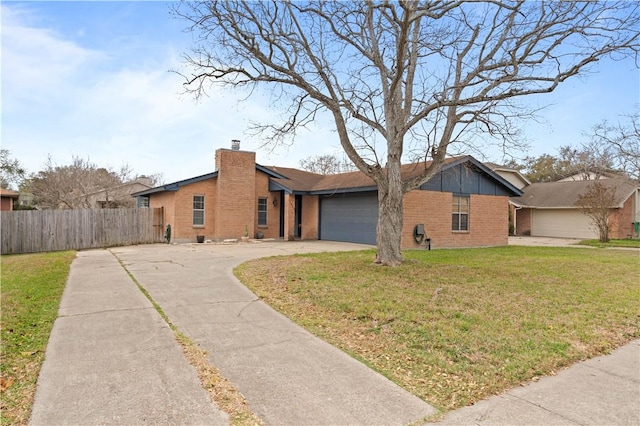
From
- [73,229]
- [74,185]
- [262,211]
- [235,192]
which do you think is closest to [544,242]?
[262,211]

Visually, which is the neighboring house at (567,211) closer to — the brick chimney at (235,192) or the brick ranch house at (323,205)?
the brick ranch house at (323,205)

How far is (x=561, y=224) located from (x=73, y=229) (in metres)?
29.8

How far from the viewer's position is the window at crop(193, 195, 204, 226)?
19016 mm

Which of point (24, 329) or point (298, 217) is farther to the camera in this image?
point (298, 217)

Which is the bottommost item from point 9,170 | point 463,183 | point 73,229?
point 73,229

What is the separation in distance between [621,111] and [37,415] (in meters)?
20.4

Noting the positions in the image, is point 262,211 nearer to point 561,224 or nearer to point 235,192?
point 235,192

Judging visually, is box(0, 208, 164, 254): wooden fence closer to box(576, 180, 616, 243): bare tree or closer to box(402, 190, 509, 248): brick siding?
box(402, 190, 509, 248): brick siding

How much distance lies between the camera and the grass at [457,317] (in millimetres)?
3854

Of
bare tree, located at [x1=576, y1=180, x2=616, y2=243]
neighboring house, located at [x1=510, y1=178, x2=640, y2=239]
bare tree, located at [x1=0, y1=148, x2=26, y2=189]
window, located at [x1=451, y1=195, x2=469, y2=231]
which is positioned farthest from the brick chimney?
bare tree, located at [x1=0, y1=148, x2=26, y2=189]

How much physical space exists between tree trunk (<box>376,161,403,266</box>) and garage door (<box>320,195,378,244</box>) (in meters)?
6.97

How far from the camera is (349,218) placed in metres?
18.8

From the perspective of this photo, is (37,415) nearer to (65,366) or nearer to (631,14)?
(65,366)

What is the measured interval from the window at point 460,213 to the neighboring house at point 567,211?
38.1 feet
